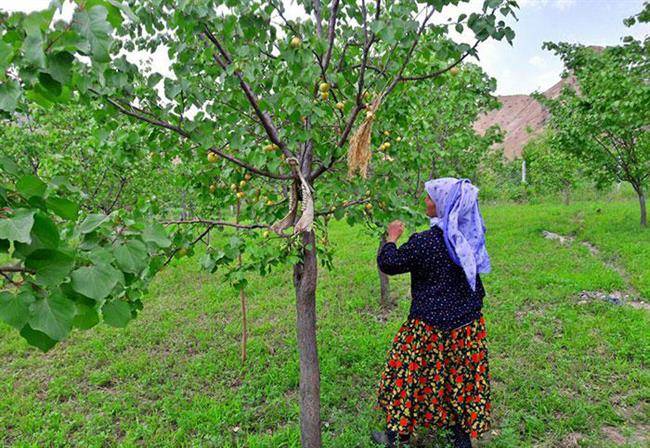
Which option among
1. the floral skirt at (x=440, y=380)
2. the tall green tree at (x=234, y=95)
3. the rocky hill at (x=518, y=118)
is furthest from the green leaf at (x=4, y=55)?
the rocky hill at (x=518, y=118)

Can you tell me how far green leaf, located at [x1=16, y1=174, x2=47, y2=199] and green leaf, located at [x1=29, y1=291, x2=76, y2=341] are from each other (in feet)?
0.75

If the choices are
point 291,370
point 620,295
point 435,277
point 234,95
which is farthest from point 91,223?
point 620,295

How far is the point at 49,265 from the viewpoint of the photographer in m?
0.82

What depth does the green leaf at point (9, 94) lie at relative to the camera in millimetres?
818

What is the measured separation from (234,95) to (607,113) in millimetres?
6741

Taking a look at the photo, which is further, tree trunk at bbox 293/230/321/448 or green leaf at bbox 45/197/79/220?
tree trunk at bbox 293/230/321/448

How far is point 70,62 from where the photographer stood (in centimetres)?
82

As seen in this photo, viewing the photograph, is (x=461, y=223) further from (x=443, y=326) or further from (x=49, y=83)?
(x=49, y=83)

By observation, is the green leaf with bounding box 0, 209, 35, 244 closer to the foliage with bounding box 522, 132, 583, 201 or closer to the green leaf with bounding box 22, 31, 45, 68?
the green leaf with bounding box 22, 31, 45, 68

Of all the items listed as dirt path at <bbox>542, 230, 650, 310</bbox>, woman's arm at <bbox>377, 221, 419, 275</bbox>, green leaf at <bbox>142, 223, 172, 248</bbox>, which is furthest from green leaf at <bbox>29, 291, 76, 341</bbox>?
dirt path at <bbox>542, 230, 650, 310</bbox>

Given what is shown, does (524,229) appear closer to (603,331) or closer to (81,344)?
(603,331)

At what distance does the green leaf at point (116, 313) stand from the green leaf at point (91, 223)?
212mm

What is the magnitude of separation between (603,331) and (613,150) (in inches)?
270

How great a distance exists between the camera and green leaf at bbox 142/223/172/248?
110 centimetres
